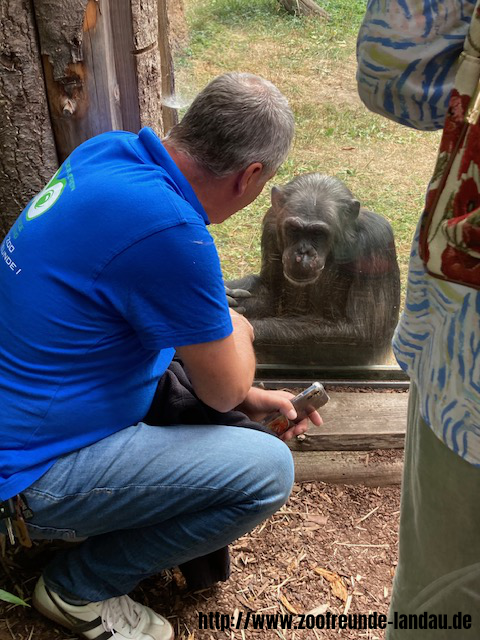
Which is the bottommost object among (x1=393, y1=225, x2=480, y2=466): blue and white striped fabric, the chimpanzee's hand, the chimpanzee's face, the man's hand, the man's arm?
the chimpanzee's hand

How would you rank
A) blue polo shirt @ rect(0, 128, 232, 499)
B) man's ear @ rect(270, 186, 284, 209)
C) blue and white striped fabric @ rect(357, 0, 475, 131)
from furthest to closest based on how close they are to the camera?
man's ear @ rect(270, 186, 284, 209)
blue polo shirt @ rect(0, 128, 232, 499)
blue and white striped fabric @ rect(357, 0, 475, 131)

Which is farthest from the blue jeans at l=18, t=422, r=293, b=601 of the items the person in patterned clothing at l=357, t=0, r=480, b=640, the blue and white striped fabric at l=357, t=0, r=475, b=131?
the blue and white striped fabric at l=357, t=0, r=475, b=131

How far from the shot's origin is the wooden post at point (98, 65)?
5.52 feet

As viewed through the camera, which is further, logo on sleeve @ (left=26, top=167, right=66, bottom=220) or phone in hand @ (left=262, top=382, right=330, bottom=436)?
phone in hand @ (left=262, top=382, right=330, bottom=436)

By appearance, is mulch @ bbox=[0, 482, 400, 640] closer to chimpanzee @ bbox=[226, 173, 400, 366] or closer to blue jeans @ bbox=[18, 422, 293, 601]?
blue jeans @ bbox=[18, 422, 293, 601]

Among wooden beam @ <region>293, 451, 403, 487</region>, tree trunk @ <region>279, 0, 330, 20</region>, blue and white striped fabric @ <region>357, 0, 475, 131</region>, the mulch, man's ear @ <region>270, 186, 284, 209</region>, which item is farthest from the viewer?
wooden beam @ <region>293, 451, 403, 487</region>

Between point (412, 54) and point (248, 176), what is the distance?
2.38 feet

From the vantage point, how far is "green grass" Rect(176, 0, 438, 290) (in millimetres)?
1613

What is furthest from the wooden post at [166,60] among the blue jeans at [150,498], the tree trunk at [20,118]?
the blue jeans at [150,498]

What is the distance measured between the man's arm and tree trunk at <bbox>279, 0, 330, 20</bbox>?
0.79 metres

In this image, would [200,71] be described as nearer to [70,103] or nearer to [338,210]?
[70,103]

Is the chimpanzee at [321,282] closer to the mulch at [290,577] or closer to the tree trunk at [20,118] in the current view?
the mulch at [290,577]

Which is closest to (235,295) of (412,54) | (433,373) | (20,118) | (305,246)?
(305,246)

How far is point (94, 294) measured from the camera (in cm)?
134
